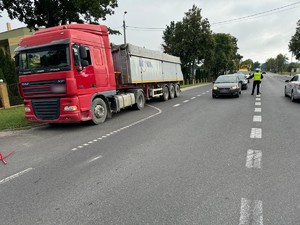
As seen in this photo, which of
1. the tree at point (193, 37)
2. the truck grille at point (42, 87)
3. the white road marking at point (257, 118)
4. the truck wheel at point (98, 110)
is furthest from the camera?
the tree at point (193, 37)

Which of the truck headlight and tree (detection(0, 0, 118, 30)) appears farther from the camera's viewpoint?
tree (detection(0, 0, 118, 30))

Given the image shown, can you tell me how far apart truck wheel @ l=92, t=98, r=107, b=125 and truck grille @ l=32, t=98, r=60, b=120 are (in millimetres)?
1338

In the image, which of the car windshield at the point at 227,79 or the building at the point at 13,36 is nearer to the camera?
the car windshield at the point at 227,79

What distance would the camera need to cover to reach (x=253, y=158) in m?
4.85

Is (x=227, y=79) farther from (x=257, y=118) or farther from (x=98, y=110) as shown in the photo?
(x=98, y=110)

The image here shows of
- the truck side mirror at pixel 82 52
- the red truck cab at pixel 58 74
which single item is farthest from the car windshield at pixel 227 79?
the truck side mirror at pixel 82 52

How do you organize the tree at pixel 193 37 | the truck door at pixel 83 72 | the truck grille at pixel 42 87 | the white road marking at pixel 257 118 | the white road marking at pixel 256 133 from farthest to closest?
the tree at pixel 193 37, the white road marking at pixel 257 118, the truck door at pixel 83 72, the truck grille at pixel 42 87, the white road marking at pixel 256 133

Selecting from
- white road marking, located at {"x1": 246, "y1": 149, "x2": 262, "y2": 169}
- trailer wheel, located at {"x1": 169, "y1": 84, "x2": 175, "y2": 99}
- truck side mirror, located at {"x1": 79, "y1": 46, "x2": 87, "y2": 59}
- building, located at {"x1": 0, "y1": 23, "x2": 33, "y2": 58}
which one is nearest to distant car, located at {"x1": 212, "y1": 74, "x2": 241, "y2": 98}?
trailer wheel, located at {"x1": 169, "y1": 84, "x2": 175, "y2": 99}

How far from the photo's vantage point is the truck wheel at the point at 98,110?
907 cm

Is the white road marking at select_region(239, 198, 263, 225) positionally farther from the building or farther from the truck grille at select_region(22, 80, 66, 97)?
the building

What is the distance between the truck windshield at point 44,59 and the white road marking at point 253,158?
5.85m

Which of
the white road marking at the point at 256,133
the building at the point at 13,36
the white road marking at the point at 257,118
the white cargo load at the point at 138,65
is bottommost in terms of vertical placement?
the white road marking at the point at 257,118

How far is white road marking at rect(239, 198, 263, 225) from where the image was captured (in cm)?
283

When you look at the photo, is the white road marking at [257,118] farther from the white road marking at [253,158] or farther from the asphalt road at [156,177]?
the white road marking at [253,158]
